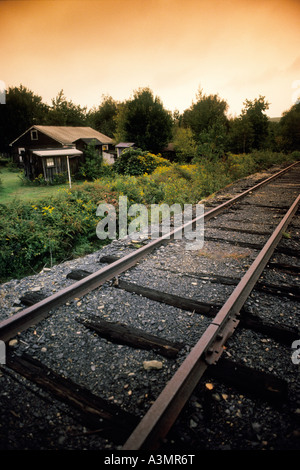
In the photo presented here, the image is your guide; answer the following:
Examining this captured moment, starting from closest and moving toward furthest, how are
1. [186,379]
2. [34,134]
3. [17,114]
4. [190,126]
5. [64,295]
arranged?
[186,379]
[64,295]
[34,134]
[190,126]
[17,114]

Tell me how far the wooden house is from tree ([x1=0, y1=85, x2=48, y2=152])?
1910 centimetres

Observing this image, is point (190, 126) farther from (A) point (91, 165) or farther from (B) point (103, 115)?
(B) point (103, 115)

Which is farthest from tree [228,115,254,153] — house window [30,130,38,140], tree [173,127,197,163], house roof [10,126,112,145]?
house window [30,130,38,140]

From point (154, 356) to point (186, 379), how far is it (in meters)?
0.45

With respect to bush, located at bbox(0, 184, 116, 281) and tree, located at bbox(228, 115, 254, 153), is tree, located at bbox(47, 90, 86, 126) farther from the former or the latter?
bush, located at bbox(0, 184, 116, 281)

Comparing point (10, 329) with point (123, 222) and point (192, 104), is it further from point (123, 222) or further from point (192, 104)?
point (192, 104)

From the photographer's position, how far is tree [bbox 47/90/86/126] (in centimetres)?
5638

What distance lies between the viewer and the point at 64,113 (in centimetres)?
5847

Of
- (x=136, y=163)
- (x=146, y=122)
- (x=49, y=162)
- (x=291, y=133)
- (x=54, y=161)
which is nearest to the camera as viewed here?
(x=136, y=163)

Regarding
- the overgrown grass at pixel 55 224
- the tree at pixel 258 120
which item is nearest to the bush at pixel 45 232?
the overgrown grass at pixel 55 224

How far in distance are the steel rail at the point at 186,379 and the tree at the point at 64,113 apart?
209 ft

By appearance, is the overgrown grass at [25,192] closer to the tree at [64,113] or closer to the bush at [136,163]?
the bush at [136,163]

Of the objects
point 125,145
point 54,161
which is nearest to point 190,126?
point 125,145

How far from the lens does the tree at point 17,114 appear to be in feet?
157
